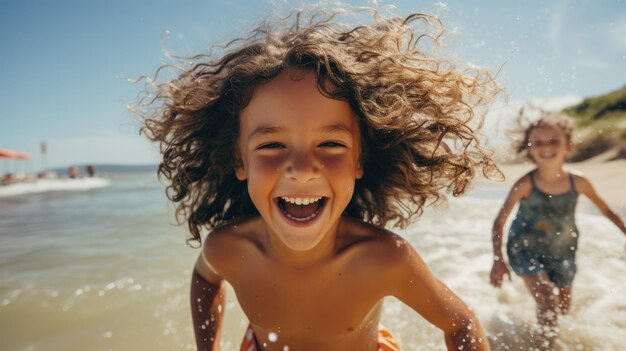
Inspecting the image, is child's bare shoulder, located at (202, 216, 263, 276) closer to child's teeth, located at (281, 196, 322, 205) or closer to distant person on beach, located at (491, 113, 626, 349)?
child's teeth, located at (281, 196, 322, 205)

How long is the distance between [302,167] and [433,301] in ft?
2.93

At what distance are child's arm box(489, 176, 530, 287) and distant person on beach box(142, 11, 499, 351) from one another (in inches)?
40.0

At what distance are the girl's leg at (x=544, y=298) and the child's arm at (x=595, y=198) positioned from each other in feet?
2.28

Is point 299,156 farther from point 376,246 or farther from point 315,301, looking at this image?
point 315,301

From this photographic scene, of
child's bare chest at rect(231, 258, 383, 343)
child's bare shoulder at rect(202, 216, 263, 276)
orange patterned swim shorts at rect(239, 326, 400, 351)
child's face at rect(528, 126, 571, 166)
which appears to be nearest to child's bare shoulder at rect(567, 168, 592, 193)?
child's face at rect(528, 126, 571, 166)

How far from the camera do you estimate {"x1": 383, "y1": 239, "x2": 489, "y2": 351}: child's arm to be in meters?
2.06

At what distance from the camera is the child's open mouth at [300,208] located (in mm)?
2049

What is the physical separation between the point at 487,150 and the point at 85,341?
2.97m

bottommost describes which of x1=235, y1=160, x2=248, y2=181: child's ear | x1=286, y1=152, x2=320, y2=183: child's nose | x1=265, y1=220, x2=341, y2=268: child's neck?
x1=265, y1=220, x2=341, y2=268: child's neck

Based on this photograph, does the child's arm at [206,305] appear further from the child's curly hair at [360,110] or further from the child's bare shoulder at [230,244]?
the child's curly hair at [360,110]

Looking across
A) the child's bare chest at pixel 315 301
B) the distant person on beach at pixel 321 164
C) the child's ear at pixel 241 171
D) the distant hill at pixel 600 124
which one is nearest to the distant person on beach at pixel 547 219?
the distant person on beach at pixel 321 164

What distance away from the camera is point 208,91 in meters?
2.54

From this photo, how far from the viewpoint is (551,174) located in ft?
13.1

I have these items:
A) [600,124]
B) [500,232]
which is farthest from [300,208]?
[600,124]
